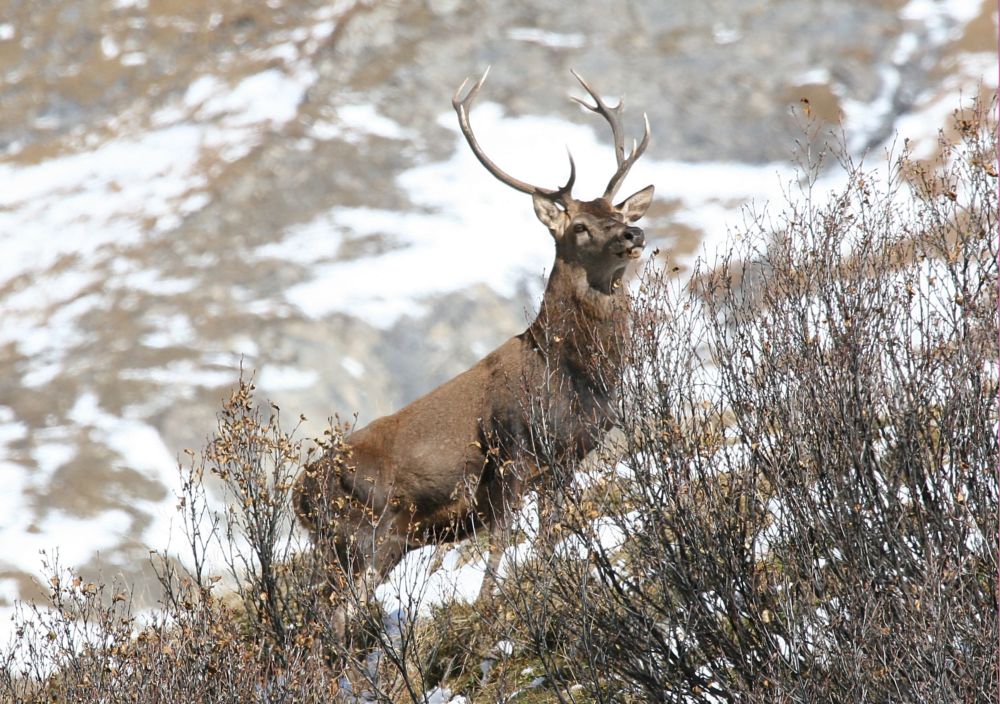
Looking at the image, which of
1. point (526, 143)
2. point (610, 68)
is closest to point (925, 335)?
point (526, 143)

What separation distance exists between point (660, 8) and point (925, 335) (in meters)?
37.1

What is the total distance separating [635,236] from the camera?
7258 millimetres

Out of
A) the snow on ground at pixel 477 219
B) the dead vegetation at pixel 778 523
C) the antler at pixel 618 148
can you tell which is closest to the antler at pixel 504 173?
the antler at pixel 618 148

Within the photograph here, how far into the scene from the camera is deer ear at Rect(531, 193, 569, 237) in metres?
7.95

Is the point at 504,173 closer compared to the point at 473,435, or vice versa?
the point at 473,435

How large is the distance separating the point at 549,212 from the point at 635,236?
93 cm

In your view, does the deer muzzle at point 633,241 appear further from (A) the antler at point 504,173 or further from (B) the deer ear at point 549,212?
(B) the deer ear at point 549,212

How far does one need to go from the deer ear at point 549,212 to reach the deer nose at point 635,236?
2.31 feet

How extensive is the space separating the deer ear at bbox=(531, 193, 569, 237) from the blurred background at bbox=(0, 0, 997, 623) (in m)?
14.1

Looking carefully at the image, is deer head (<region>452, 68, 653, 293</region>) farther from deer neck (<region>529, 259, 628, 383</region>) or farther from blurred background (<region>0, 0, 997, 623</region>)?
blurred background (<region>0, 0, 997, 623</region>)

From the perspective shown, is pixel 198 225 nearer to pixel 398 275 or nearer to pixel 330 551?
pixel 398 275

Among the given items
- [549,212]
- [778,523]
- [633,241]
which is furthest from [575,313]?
[778,523]

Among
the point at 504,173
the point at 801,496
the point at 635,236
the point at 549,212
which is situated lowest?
the point at 549,212

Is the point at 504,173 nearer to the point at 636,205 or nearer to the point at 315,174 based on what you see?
the point at 636,205
